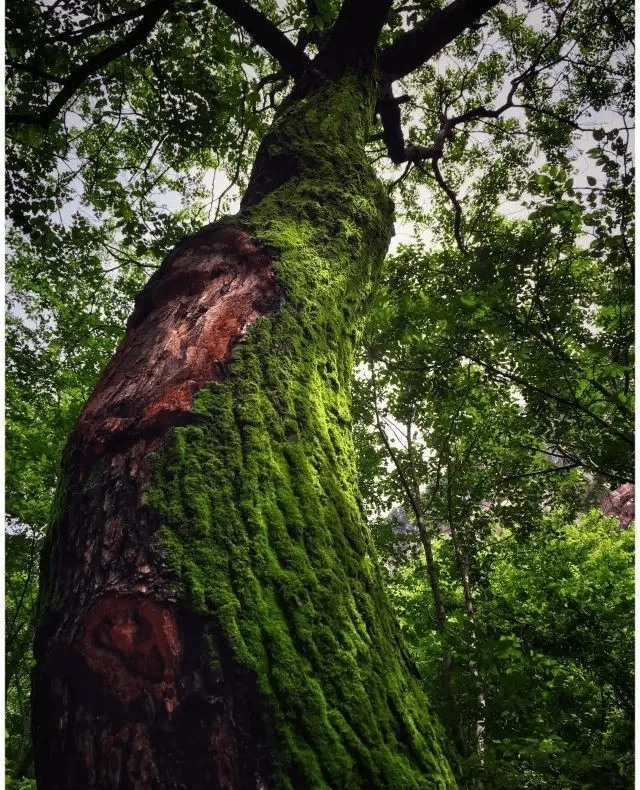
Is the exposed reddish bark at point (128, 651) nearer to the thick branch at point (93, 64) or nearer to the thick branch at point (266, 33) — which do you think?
the thick branch at point (93, 64)

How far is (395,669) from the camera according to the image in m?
1.19

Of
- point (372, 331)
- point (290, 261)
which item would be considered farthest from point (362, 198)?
point (372, 331)

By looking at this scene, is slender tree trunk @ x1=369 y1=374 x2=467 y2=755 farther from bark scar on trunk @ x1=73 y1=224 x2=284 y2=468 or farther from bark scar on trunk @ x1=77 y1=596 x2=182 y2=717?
bark scar on trunk @ x1=73 y1=224 x2=284 y2=468

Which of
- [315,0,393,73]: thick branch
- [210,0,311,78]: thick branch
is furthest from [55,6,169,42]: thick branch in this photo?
[315,0,393,73]: thick branch

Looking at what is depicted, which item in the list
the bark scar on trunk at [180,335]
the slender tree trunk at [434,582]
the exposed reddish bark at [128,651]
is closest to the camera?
the exposed reddish bark at [128,651]

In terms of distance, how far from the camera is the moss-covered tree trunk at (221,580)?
95 cm

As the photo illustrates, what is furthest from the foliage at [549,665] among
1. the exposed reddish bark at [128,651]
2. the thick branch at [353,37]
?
the thick branch at [353,37]

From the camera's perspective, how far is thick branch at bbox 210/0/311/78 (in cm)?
363

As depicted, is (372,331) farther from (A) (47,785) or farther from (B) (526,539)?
(A) (47,785)

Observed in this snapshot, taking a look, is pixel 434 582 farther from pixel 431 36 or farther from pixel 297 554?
pixel 431 36

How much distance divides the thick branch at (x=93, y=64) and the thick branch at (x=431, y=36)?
1788mm

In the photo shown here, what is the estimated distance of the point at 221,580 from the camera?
1097 mm

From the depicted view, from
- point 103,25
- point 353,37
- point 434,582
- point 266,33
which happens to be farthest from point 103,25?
point 434,582

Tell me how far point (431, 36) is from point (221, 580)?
4.40 metres
